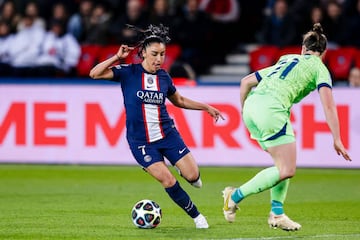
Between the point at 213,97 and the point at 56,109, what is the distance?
2.63 m

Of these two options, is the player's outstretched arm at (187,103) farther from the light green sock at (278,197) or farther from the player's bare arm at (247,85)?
the light green sock at (278,197)

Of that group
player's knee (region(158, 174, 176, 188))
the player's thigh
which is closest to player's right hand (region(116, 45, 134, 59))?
the player's thigh

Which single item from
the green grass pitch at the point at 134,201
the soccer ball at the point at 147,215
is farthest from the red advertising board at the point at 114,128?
the soccer ball at the point at 147,215

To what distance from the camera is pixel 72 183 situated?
14844 mm

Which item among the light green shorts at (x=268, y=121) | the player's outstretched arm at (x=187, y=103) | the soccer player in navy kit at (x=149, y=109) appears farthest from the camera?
the player's outstretched arm at (x=187, y=103)

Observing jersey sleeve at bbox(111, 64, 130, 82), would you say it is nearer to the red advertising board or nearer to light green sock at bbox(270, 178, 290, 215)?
light green sock at bbox(270, 178, 290, 215)

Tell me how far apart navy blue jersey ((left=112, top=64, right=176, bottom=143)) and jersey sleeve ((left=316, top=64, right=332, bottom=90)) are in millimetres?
1826

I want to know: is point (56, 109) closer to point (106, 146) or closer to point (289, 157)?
point (106, 146)

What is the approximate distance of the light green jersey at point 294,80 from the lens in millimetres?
9289

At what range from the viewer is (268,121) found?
9.17 metres

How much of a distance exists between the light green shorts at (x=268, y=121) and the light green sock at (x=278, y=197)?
0.45 metres

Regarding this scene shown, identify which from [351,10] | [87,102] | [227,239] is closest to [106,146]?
[87,102]

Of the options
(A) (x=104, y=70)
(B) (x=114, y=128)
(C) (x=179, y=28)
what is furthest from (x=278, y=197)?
(C) (x=179, y=28)

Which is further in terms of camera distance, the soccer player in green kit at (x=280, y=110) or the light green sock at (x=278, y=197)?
the light green sock at (x=278, y=197)
